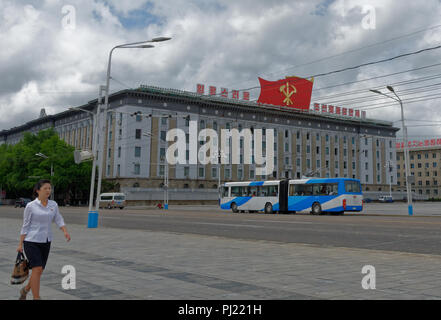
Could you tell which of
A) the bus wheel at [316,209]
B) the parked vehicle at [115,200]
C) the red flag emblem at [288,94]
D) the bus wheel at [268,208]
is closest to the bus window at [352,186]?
the bus wheel at [316,209]

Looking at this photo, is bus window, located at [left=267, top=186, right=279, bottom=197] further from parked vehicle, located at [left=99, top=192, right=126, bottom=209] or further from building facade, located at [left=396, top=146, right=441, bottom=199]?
building facade, located at [left=396, top=146, right=441, bottom=199]

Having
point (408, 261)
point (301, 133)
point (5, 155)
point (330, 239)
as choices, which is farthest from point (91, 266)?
point (301, 133)

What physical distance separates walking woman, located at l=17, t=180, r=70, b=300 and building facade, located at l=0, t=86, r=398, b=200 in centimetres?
5006

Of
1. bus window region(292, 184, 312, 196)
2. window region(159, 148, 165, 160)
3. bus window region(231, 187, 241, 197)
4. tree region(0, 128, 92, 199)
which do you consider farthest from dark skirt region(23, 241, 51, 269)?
window region(159, 148, 165, 160)

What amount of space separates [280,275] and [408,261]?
130 inches

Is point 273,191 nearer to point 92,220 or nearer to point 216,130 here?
point 92,220

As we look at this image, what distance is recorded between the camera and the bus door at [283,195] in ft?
114

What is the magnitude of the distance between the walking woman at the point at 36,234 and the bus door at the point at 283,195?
3016 centimetres

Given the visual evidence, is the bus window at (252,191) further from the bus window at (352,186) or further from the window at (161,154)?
the window at (161,154)

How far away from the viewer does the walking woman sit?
201 inches

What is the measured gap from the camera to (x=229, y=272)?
7.41 metres

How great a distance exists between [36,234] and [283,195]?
100 feet

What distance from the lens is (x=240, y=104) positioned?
243ft
